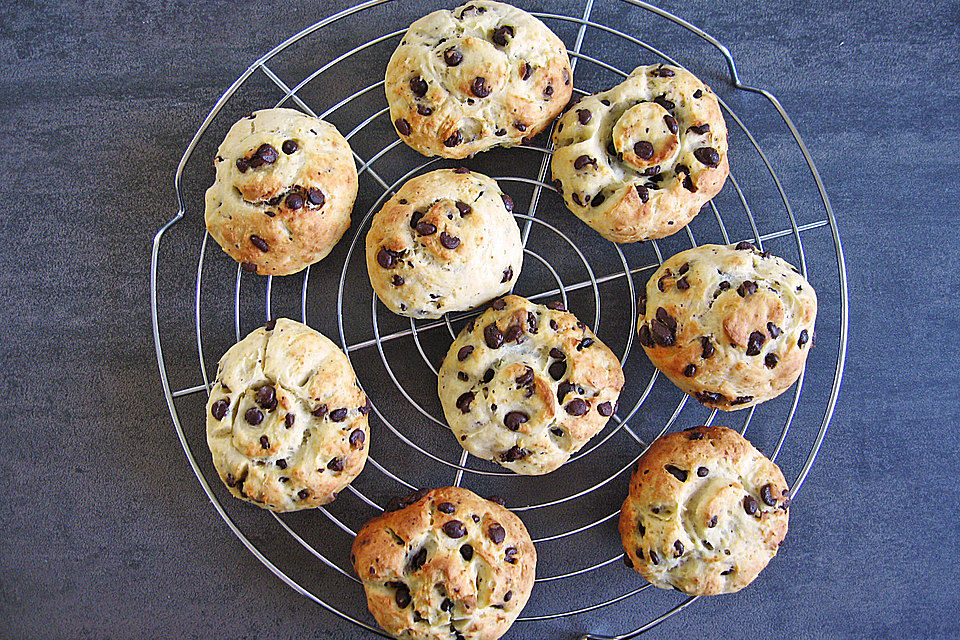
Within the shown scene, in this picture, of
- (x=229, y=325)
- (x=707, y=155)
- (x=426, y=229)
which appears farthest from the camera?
(x=229, y=325)

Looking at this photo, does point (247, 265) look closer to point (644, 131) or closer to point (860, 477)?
point (644, 131)

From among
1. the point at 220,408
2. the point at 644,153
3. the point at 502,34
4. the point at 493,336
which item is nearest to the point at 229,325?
the point at 220,408

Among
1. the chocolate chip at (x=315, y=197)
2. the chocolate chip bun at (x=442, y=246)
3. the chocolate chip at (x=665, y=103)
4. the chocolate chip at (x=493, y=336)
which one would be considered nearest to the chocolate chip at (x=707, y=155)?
the chocolate chip at (x=665, y=103)

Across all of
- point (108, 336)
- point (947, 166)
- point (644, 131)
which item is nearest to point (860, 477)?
point (947, 166)

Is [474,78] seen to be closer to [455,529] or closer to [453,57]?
[453,57]

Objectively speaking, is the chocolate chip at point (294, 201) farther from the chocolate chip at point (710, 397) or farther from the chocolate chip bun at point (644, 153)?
the chocolate chip at point (710, 397)

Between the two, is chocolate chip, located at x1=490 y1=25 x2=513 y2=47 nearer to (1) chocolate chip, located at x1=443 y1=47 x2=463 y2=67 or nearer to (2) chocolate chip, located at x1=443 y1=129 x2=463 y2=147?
(1) chocolate chip, located at x1=443 y1=47 x2=463 y2=67

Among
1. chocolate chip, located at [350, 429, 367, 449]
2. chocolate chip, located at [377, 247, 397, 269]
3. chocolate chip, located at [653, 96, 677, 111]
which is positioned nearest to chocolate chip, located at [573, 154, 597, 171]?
chocolate chip, located at [653, 96, 677, 111]
